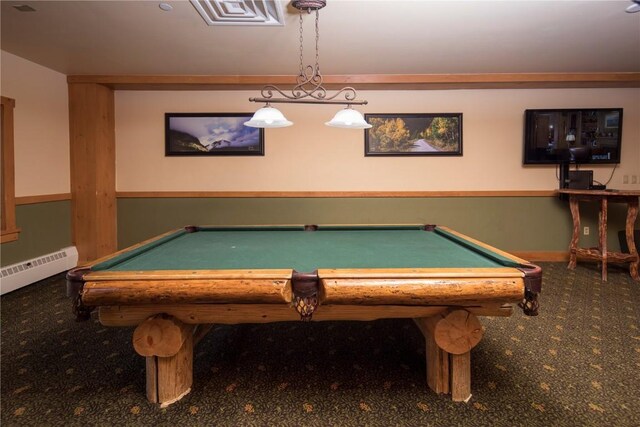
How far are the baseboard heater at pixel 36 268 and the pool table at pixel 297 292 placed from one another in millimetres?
2414

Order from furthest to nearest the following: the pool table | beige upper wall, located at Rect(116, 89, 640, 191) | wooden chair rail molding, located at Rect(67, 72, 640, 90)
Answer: beige upper wall, located at Rect(116, 89, 640, 191)
wooden chair rail molding, located at Rect(67, 72, 640, 90)
the pool table

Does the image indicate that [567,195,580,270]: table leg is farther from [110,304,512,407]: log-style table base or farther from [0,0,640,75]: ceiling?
[110,304,512,407]: log-style table base

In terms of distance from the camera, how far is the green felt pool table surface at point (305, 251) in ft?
5.57

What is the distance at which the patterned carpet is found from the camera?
1.62m

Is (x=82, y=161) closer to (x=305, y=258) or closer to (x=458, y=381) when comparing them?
(x=305, y=258)

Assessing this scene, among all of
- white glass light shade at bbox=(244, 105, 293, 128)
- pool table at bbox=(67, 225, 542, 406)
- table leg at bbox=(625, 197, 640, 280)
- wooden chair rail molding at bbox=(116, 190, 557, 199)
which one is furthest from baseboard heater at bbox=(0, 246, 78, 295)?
table leg at bbox=(625, 197, 640, 280)

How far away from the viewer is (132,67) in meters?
3.87

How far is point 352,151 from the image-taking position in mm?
4531

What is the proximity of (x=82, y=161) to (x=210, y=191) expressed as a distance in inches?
62.7

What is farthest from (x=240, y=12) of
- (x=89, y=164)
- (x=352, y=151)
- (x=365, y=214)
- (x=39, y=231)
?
(x=39, y=231)

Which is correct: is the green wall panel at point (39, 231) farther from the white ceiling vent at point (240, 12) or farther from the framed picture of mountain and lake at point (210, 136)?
the white ceiling vent at point (240, 12)

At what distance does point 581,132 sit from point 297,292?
15.5 ft

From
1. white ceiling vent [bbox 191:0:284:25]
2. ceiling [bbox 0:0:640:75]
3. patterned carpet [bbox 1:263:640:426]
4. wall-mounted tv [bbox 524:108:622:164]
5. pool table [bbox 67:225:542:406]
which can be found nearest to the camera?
pool table [bbox 67:225:542:406]

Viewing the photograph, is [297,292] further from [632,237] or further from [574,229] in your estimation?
[632,237]
